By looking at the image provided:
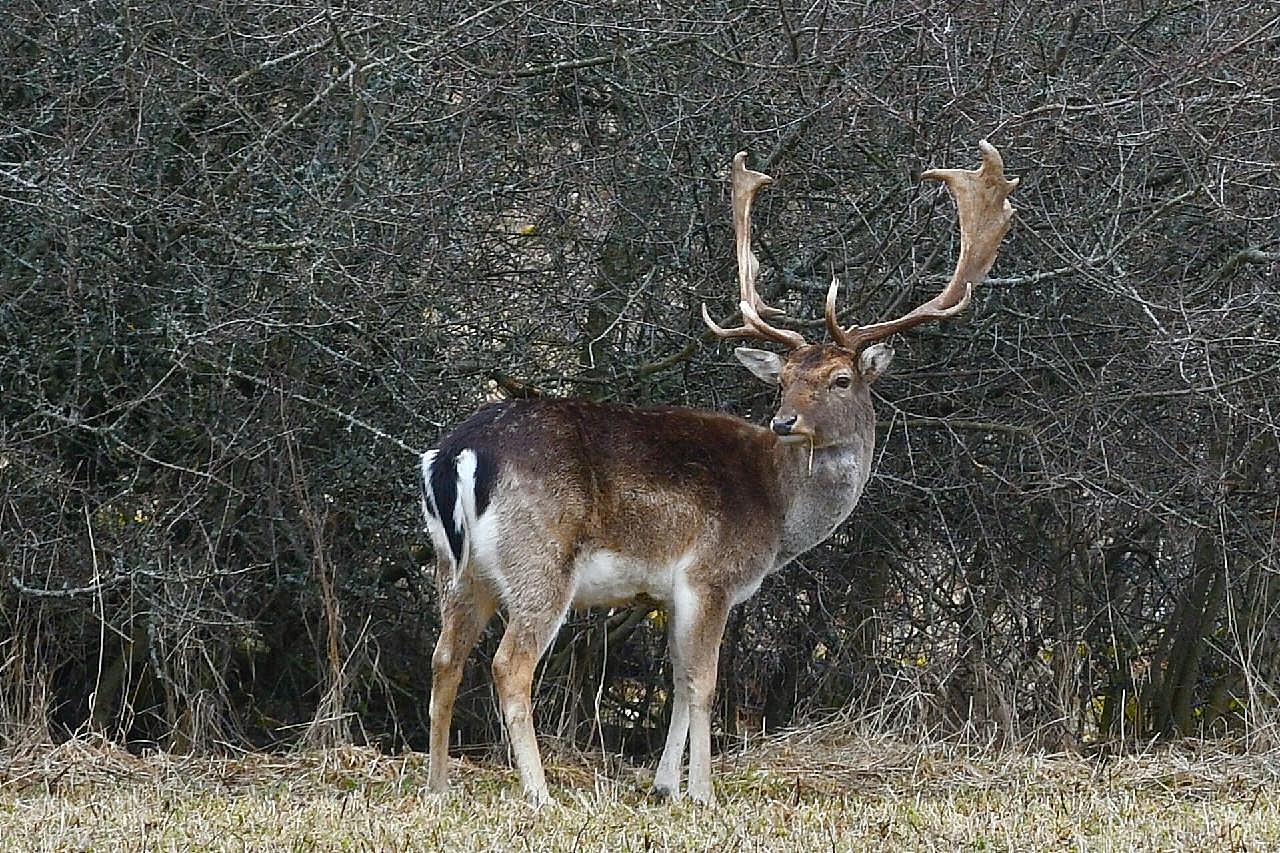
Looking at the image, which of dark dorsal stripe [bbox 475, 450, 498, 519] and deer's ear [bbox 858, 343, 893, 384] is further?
deer's ear [bbox 858, 343, 893, 384]

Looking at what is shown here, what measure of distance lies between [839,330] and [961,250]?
21.8 inches

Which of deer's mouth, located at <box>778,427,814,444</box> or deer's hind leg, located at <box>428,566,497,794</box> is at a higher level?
deer's mouth, located at <box>778,427,814,444</box>

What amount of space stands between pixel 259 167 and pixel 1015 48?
303cm

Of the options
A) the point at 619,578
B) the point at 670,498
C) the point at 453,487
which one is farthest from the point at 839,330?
the point at 453,487

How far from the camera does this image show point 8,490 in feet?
27.3

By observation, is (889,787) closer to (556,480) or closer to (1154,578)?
(556,480)

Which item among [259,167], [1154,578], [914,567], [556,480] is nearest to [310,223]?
[259,167]

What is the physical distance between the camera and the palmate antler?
24.5ft

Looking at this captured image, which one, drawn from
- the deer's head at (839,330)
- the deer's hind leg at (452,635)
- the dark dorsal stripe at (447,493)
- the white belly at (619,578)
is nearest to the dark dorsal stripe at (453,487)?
the dark dorsal stripe at (447,493)

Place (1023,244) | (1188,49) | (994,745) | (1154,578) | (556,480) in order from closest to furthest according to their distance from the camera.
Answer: (556,480) → (1188,49) → (1023,244) → (994,745) → (1154,578)

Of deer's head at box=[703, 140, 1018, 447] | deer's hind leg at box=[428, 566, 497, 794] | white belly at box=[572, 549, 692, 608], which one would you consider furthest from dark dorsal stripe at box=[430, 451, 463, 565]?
deer's head at box=[703, 140, 1018, 447]

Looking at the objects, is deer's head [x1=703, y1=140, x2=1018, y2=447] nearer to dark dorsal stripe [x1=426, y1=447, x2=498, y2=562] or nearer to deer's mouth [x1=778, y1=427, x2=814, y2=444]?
deer's mouth [x1=778, y1=427, x2=814, y2=444]

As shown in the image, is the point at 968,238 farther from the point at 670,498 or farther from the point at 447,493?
the point at 447,493

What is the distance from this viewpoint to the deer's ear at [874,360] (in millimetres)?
7820
